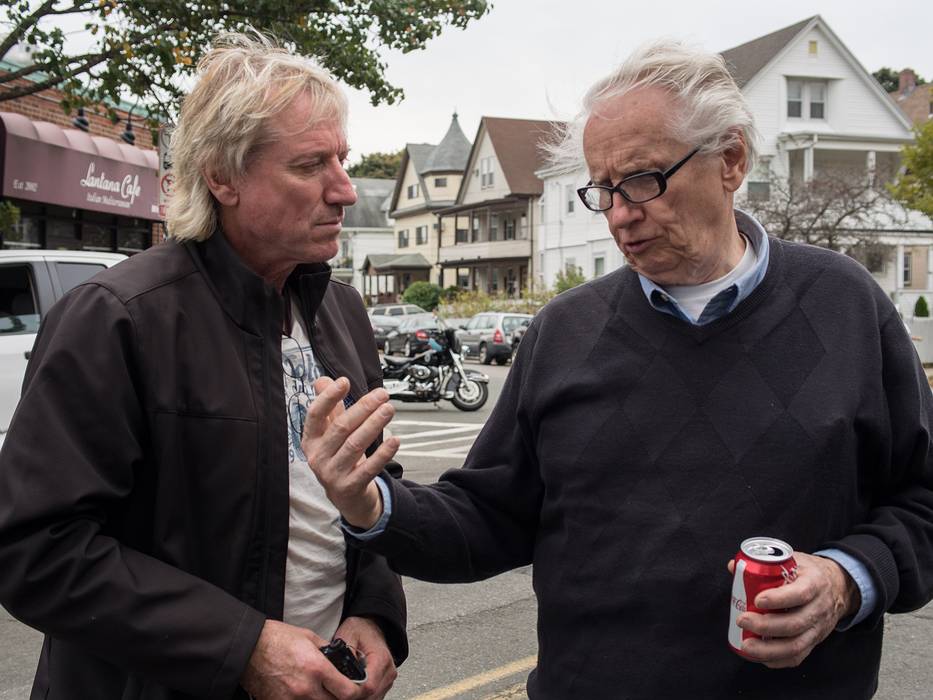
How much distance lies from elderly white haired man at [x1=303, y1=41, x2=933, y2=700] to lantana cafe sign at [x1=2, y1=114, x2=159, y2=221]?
41.8 feet

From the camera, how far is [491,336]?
2972 centimetres

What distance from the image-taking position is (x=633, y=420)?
2.17 meters

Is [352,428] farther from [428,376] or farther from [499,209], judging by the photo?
[499,209]

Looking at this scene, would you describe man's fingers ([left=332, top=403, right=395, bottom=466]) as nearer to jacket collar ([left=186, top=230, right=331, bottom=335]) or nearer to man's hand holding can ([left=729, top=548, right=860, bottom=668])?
jacket collar ([left=186, top=230, right=331, bottom=335])

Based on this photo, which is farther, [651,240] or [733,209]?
[733,209]

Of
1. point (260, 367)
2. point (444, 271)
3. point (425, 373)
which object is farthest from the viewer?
point (444, 271)

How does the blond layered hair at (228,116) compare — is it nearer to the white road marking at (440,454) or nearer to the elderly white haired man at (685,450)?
the elderly white haired man at (685,450)

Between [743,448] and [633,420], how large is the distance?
0.82ft

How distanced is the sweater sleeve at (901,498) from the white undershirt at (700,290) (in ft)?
1.16

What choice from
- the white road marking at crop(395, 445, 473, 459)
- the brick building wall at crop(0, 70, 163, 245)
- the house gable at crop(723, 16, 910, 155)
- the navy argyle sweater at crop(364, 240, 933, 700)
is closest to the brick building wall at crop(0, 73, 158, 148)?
the brick building wall at crop(0, 70, 163, 245)

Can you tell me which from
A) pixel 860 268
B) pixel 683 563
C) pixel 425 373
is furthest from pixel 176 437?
pixel 425 373

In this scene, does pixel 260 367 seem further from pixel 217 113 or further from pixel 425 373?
pixel 425 373

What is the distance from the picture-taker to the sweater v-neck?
217 centimetres

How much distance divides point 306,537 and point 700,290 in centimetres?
111
